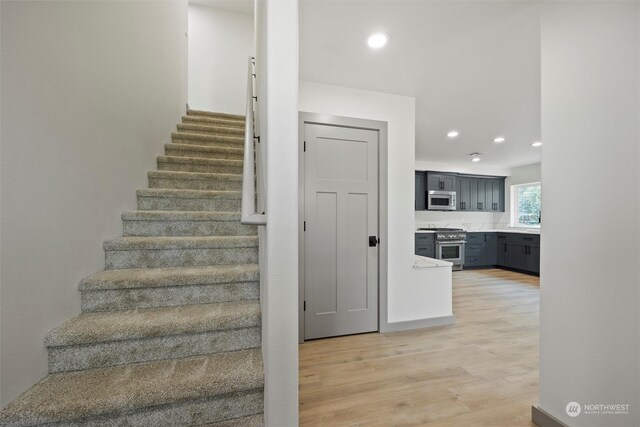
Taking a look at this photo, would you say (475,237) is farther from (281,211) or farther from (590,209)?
(281,211)

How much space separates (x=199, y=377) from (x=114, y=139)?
5.24ft

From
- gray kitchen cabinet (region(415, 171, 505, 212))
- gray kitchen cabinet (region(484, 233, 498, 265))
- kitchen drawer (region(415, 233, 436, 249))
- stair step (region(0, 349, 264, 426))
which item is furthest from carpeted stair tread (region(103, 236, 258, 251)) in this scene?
gray kitchen cabinet (region(484, 233, 498, 265))

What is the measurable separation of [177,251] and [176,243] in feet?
0.19

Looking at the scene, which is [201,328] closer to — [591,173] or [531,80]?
[591,173]

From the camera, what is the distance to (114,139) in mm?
1833

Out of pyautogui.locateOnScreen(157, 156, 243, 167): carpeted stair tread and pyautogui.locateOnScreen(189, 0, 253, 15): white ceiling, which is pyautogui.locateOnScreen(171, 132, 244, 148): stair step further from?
pyautogui.locateOnScreen(189, 0, 253, 15): white ceiling

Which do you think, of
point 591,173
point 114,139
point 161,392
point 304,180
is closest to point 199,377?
point 161,392

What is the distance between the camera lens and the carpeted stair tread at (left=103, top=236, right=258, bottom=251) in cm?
170

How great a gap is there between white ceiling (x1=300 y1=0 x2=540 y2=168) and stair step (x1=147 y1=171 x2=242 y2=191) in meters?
1.22

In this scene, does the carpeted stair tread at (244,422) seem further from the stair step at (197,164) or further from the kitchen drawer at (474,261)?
the kitchen drawer at (474,261)

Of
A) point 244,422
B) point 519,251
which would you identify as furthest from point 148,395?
point 519,251

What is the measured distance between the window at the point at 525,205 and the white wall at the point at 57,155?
8003 mm

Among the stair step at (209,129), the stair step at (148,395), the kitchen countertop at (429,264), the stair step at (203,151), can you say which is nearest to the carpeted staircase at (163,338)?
the stair step at (148,395)

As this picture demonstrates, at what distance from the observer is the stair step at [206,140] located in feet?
9.80
